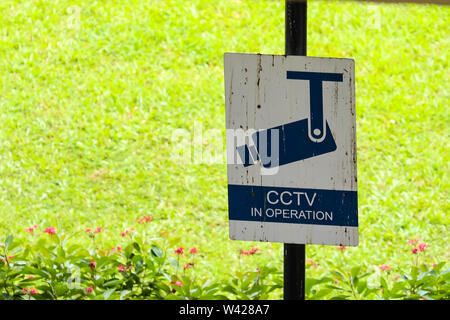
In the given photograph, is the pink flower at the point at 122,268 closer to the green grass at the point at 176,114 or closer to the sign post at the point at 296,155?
the sign post at the point at 296,155

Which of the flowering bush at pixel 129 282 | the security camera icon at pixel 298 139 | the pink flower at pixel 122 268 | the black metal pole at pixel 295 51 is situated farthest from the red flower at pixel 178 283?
the security camera icon at pixel 298 139

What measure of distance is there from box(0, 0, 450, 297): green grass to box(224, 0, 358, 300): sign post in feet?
9.71

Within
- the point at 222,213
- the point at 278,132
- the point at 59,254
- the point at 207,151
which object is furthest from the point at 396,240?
the point at 278,132

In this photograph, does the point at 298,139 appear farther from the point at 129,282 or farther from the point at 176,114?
the point at 176,114

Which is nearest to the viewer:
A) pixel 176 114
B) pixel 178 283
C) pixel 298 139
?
pixel 298 139

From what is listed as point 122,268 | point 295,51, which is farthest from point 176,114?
point 295,51

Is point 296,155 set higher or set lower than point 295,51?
lower

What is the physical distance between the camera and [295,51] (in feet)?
8.04

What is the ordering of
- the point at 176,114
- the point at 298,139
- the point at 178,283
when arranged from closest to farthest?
the point at 298,139 < the point at 178,283 < the point at 176,114

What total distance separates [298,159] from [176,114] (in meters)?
4.53

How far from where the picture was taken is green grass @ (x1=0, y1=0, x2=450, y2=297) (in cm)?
584

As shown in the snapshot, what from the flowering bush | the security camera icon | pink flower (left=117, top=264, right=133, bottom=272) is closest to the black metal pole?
the security camera icon

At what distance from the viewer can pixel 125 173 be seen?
6305mm

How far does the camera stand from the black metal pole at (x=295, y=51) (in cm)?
244
